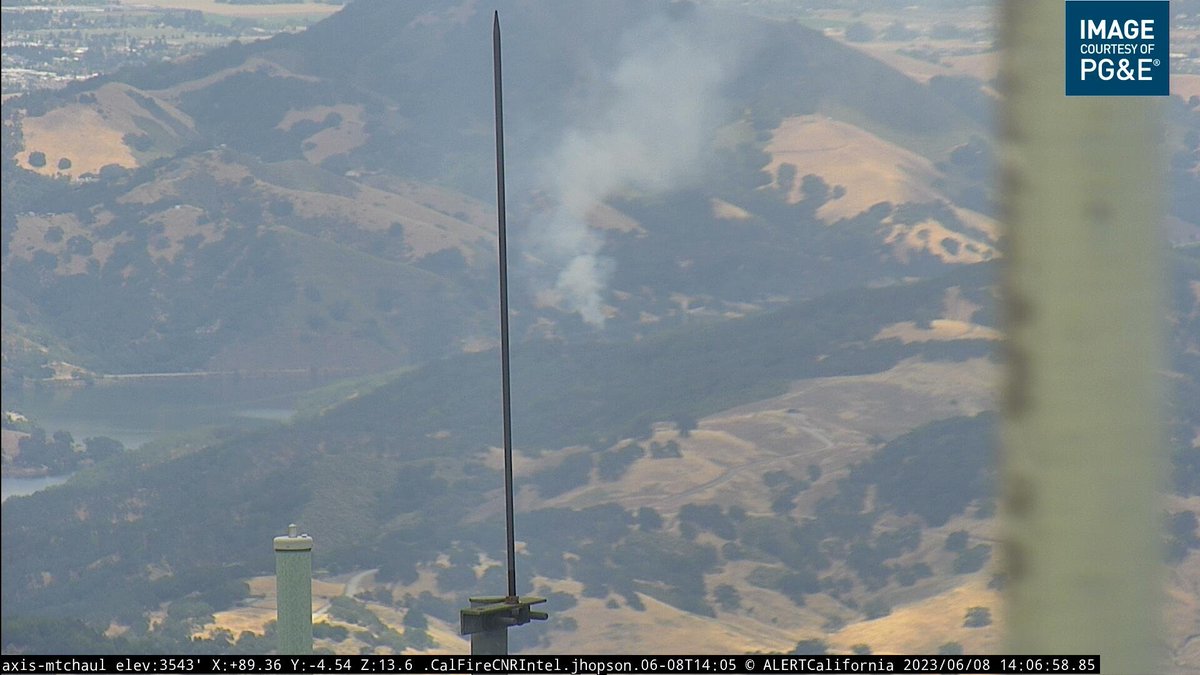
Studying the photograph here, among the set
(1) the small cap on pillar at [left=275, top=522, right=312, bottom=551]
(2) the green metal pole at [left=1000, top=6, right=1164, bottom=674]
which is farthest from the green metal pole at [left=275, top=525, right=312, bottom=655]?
(2) the green metal pole at [left=1000, top=6, right=1164, bottom=674]

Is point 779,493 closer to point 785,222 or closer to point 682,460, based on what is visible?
point 682,460

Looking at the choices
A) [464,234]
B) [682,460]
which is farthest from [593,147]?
[682,460]

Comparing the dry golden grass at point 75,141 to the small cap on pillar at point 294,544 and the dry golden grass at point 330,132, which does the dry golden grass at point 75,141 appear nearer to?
the dry golden grass at point 330,132

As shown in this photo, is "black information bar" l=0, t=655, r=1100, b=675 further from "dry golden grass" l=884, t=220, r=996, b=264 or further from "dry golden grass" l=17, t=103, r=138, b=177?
"dry golden grass" l=17, t=103, r=138, b=177

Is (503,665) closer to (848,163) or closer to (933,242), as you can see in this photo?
(933,242)

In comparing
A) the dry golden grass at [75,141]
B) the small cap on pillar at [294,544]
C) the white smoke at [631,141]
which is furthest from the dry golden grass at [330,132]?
the small cap on pillar at [294,544]

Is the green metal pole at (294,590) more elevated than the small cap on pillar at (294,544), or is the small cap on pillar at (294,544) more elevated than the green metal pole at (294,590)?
the small cap on pillar at (294,544)
